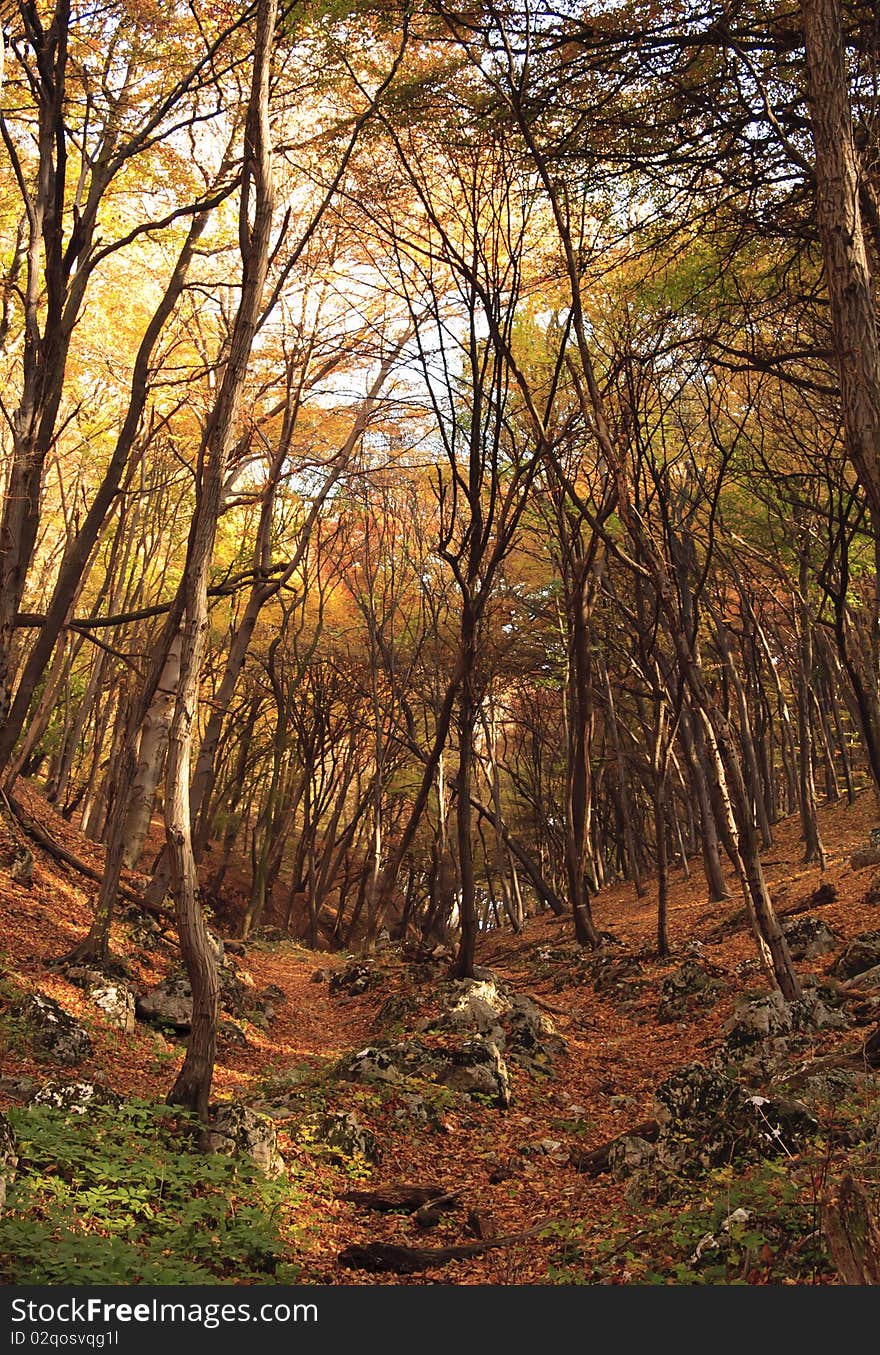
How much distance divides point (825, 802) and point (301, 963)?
11.5m

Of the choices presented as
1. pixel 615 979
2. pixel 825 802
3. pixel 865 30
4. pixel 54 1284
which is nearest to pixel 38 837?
pixel 615 979

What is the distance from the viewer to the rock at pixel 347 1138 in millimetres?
5059

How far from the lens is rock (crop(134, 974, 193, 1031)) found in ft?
23.3

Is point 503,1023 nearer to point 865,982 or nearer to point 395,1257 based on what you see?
point 865,982

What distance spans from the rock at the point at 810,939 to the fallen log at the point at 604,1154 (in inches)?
150

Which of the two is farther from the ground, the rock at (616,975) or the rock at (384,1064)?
the rock at (384,1064)

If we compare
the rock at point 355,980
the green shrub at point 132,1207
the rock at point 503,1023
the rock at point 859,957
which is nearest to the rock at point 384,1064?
the rock at point 503,1023

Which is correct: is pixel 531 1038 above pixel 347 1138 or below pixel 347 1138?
below

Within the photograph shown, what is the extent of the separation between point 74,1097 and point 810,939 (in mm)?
6491

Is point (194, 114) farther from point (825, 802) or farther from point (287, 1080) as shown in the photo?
point (825, 802)

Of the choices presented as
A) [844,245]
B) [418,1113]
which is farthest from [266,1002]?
[844,245]

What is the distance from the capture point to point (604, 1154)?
15.9ft

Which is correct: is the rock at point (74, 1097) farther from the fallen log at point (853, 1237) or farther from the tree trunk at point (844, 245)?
the tree trunk at point (844, 245)

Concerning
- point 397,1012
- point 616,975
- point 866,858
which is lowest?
point 616,975
